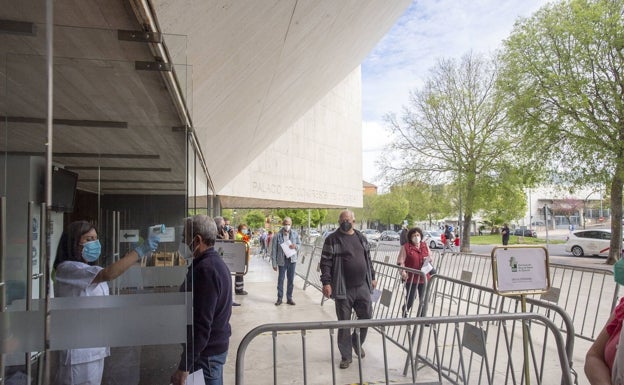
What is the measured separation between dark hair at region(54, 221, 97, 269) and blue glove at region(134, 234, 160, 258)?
0.87 feet

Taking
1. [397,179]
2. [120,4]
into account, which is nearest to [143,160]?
[120,4]

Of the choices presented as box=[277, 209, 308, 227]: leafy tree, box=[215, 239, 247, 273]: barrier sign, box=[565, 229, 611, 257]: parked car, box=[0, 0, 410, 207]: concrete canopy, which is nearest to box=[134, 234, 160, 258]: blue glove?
box=[0, 0, 410, 207]: concrete canopy

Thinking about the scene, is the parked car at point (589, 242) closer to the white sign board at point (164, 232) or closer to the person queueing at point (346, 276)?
the person queueing at point (346, 276)

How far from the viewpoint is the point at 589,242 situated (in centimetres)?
2408

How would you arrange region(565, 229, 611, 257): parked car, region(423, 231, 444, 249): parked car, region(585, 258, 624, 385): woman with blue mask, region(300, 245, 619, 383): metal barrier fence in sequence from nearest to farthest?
region(585, 258, 624, 385): woman with blue mask → region(300, 245, 619, 383): metal barrier fence → region(565, 229, 611, 257): parked car → region(423, 231, 444, 249): parked car

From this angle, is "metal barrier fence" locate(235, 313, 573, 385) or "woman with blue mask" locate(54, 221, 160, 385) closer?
"woman with blue mask" locate(54, 221, 160, 385)

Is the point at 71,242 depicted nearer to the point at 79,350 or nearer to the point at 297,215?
the point at 79,350

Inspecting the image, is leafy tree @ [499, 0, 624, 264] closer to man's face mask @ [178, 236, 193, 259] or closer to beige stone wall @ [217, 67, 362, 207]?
beige stone wall @ [217, 67, 362, 207]

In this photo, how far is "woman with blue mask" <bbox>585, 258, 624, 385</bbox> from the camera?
201 cm

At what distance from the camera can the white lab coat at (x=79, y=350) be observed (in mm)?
2215

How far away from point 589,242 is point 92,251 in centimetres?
2680

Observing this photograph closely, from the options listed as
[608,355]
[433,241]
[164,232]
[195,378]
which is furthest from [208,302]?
[433,241]

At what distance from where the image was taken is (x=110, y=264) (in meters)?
2.43

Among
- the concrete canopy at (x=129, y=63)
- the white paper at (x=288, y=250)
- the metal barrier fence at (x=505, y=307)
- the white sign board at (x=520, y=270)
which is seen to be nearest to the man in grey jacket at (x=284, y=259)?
the white paper at (x=288, y=250)
